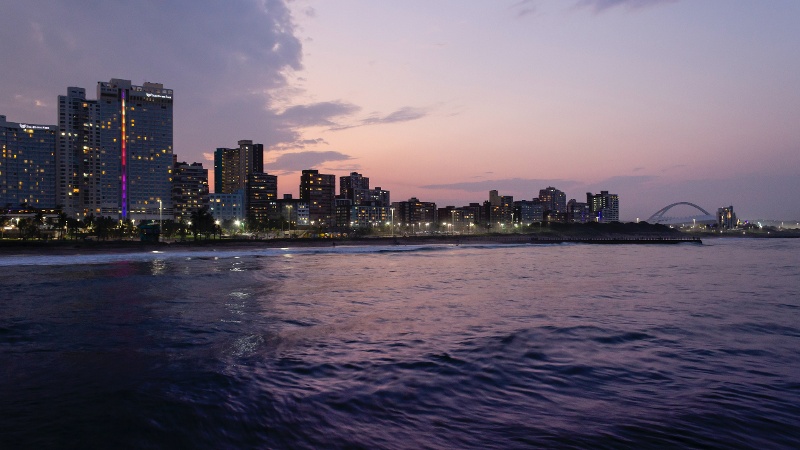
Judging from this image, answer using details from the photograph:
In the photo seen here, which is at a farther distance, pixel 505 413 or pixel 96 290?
pixel 96 290

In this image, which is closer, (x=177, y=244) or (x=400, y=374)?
(x=400, y=374)

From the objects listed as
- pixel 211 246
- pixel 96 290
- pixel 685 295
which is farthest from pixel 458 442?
pixel 211 246

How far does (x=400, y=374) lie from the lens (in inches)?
507

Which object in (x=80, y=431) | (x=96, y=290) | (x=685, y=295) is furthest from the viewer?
(x=96, y=290)

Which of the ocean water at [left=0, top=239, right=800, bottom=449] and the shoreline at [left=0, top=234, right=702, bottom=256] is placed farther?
the shoreline at [left=0, top=234, right=702, bottom=256]

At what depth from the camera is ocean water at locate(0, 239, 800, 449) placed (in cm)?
911

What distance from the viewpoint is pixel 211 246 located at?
116125 millimetres

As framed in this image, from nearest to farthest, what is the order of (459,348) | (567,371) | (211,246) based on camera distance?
(567,371)
(459,348)
(211,246)

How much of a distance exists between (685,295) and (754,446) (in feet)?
82.4

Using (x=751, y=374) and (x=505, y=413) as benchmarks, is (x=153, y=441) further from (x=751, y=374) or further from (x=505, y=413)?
(x=751, y=374)

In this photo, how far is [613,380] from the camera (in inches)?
489

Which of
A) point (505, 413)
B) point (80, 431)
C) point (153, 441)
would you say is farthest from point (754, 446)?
point (80, 431)

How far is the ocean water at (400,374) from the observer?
29.9 feet

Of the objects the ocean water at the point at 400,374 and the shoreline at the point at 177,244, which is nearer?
the ocean water at the point at 400,374
